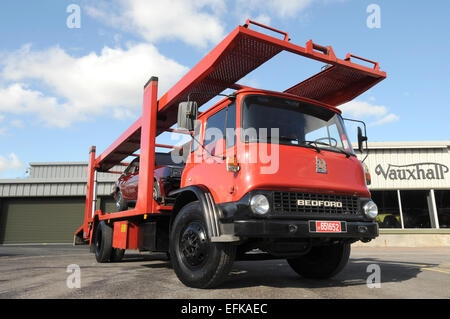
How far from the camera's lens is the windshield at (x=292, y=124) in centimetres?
407

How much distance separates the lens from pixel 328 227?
379cm

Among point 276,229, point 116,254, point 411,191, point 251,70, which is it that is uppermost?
point 251,70

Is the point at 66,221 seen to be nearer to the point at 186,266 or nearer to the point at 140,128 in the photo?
the point at 140,128

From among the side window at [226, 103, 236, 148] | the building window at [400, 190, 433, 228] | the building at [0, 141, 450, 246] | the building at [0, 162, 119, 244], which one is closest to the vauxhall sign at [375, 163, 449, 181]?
the building at [0, 141, 450, 246]

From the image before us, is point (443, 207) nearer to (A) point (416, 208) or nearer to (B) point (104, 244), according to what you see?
(A) point (416, 208)

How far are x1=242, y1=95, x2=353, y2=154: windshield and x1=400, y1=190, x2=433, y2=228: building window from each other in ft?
49.1

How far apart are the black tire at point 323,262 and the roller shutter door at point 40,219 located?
19895mm

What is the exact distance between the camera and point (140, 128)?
634 centimetres

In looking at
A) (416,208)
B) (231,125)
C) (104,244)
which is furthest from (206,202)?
(416,208)

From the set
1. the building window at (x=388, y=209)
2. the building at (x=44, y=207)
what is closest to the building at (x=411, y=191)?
the building window at (x=388, y=209)

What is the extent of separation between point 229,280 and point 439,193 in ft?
54.7

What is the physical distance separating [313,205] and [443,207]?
16.9 meters

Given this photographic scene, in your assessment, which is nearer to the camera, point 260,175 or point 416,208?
point 260,175

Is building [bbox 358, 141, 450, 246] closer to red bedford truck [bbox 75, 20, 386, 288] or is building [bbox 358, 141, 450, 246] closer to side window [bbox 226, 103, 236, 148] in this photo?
red bedford truck [bbox 75, 20, 386, 288]
